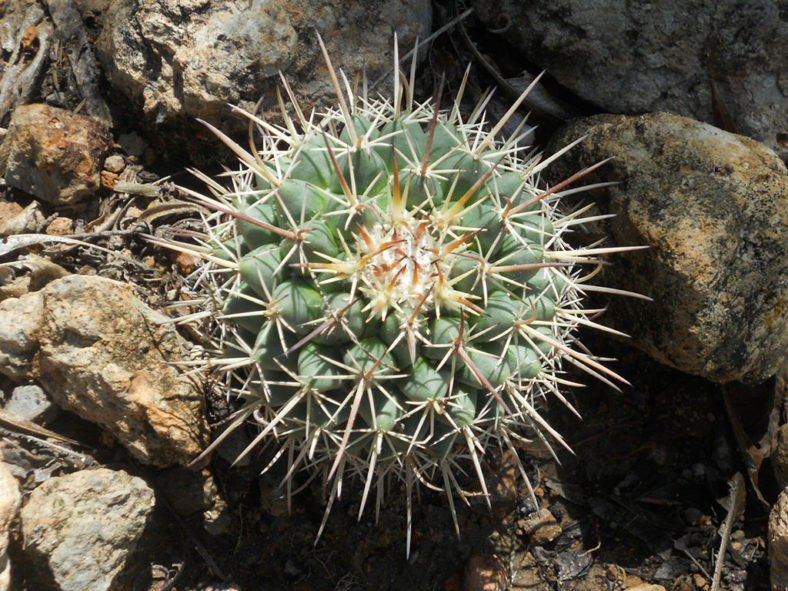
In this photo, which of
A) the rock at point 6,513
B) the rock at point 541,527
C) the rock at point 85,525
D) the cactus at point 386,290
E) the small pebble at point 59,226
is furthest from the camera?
the rock at point 541,527

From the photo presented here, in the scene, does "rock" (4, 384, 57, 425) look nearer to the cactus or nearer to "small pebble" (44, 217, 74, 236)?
"small pebble" (44, 217, 74, 236)

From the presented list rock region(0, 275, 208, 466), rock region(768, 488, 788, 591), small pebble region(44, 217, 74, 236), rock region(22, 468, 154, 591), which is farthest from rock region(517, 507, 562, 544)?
small pebble region(44, 217, 74, 236)

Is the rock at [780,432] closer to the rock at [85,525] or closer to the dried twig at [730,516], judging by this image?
the dried twig at [730,516]

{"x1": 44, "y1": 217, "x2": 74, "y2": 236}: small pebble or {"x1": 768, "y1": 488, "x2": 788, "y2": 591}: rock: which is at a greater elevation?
{"x1": 768, "y1": 488, "x2": 788, "y2": 591}: rock

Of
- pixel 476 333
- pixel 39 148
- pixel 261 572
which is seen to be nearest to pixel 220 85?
pixel 39 148

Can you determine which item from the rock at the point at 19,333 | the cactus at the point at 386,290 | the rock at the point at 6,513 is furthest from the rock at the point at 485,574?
the rock at the point at 19,333

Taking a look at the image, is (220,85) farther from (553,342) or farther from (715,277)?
(715,277)
